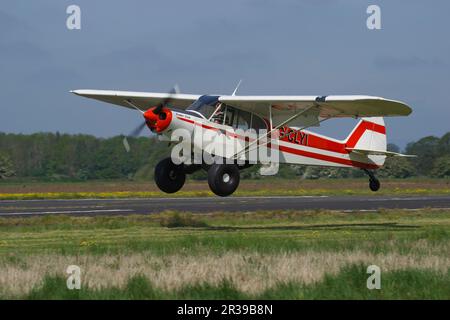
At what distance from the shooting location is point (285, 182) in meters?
66.8

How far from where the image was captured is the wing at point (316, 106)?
2331cm

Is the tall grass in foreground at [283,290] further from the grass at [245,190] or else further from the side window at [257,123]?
the grass at [245,190]

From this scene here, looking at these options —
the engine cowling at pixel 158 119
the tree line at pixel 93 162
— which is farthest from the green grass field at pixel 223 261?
the tree line at pixel 93 162

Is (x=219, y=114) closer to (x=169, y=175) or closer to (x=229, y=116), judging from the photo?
(x=229, y=116)

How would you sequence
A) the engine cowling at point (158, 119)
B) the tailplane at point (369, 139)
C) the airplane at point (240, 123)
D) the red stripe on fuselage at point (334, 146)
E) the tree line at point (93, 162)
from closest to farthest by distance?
the engine cowling at point (158, 119) → the airplane at point (240, 123) → the red stripe on fuselage at point (334, 146) → the tailplane at point (369, 139) → the tree line at point (93, 162)

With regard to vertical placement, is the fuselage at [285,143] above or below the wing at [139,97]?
below

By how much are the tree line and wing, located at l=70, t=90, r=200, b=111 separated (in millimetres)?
38964

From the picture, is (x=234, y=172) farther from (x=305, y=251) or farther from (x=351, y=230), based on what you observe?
(x=305, y=251)

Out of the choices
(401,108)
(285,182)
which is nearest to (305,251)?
(401,108)

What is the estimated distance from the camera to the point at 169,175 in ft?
83.4

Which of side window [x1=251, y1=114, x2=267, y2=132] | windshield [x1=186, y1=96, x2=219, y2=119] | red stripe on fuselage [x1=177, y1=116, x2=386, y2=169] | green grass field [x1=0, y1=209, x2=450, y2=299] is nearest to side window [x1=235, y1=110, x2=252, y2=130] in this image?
side window [x1=251, y1=114, x2=267, y2=132]

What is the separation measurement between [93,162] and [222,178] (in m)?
56.6

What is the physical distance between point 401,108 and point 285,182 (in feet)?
143

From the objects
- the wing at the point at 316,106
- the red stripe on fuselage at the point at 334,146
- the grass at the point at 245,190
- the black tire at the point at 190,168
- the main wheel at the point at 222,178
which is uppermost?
the wing at the point at 316,106
